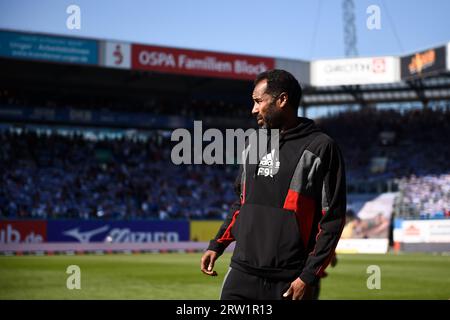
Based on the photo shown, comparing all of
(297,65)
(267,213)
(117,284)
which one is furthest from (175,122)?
(267,213)

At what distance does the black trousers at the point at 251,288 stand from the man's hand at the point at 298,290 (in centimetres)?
18

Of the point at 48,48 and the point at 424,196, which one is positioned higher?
the point at 48,48

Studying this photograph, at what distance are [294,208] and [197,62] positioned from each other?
4028 centimetres

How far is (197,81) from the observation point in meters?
49.5

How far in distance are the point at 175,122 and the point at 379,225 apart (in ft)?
59.8

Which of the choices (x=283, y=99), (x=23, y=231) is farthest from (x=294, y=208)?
(x=23, y=231)

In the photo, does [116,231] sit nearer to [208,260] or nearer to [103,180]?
[103,180]

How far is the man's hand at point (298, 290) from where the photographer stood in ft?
14.5

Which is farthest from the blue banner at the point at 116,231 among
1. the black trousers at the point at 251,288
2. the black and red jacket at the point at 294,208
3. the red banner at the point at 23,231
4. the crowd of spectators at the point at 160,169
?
the black and red jacket at the point at 294,208

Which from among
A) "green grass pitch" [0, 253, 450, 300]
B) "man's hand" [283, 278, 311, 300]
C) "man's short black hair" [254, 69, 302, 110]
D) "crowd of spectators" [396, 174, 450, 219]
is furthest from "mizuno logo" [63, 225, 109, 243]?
"man's hand" [283, 278, 311, 300]

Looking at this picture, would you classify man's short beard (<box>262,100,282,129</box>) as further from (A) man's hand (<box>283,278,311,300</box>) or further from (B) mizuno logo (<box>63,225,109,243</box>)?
(B) mizuno logo (<box>63,225,109,243</box>)

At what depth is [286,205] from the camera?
469 cm

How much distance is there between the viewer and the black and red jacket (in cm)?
460

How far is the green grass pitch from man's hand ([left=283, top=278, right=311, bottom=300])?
1041 centimetres
